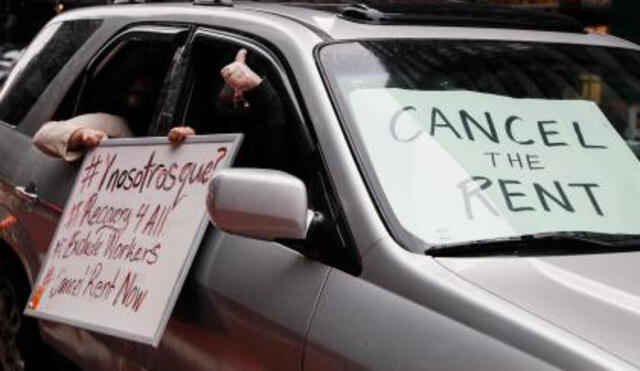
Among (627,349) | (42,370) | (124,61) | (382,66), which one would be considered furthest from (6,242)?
(627,349)

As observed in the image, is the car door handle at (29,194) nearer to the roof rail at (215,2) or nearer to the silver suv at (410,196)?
the silver suv at (410,196)

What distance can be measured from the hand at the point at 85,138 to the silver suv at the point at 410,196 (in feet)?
0.77

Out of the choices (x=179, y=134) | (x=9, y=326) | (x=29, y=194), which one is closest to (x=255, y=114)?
(x=179, y=134)

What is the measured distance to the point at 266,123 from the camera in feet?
10.6

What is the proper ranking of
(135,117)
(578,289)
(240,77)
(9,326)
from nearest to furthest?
(578,289), (240,77), (135,117), (9,326)

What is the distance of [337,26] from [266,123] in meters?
0.38

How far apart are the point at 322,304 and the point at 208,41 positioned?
1.38m

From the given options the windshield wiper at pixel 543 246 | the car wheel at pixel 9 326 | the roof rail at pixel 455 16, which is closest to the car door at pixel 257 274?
the windshield wiper at pixel 543 246

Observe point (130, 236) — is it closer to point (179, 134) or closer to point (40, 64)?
point (179, 134)

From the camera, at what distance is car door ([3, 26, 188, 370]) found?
12.3 ft

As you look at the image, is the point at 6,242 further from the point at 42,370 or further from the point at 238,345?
the point at 238,345

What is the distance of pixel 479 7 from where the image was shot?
376 cm

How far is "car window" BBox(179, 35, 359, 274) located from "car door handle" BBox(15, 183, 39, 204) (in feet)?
3.05

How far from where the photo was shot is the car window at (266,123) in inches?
104
